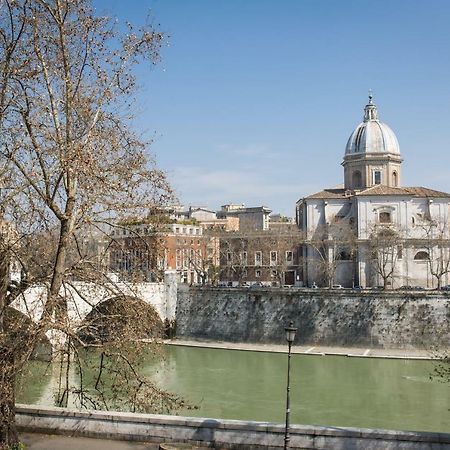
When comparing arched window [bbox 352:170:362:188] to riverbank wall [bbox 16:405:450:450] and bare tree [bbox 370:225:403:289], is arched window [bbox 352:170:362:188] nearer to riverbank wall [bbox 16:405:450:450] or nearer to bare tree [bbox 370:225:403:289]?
bare tree [bbox 370:225:403:289]

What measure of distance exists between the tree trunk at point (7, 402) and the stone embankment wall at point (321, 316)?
3136 centimetres

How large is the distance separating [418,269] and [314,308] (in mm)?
→ 17912

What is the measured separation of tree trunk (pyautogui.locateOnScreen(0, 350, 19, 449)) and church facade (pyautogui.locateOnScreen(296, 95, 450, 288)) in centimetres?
4402

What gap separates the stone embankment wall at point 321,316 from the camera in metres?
41.1

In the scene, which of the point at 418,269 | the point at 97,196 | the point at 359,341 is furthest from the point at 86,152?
the point at 418,269

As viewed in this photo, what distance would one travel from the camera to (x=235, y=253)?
69.9 metres

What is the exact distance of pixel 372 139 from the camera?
218ft

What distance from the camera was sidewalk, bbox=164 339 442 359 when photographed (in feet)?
127

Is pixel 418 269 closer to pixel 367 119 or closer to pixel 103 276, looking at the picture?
pixel 367 119

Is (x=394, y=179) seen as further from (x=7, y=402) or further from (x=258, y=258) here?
(x=7, y=402)

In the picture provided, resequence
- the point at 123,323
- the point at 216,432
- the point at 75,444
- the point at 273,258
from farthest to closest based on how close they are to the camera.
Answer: the point at 273,258 < the point at 123,323 < the point at 75,444 < the point at 216,432

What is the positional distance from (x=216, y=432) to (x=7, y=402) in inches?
143

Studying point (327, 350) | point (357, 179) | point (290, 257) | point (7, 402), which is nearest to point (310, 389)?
point (327, 350)

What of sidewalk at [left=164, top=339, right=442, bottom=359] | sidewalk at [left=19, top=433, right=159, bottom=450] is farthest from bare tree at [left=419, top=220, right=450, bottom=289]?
sidewalk at [left=19, top=433, right=159, bottom=450]
